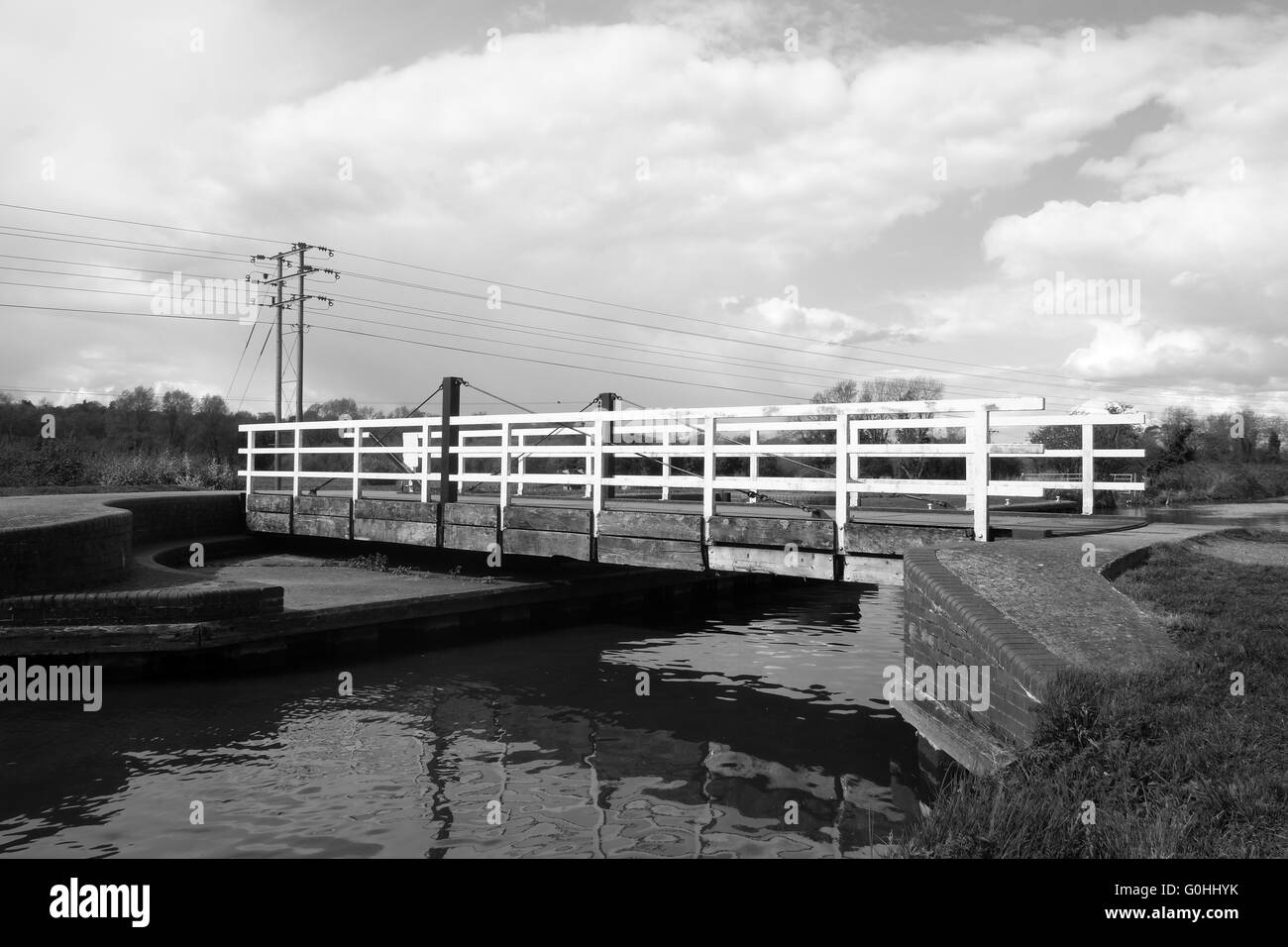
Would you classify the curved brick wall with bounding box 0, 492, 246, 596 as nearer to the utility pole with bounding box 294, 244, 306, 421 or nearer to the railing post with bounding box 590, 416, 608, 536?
the railing post with bounding box 590, 416, 608, 536

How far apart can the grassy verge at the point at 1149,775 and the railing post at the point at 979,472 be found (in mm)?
2537

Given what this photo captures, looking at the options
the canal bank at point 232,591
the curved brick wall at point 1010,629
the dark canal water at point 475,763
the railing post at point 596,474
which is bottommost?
the dark canal water at point 475,763

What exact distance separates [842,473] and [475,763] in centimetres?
480

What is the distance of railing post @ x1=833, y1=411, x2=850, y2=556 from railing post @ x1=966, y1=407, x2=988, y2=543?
1290 millimetres

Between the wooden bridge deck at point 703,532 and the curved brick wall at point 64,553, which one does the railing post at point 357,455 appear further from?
the curved brick wall at point 64,553

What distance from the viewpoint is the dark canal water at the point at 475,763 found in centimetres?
575

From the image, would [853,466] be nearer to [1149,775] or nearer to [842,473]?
[842,473]

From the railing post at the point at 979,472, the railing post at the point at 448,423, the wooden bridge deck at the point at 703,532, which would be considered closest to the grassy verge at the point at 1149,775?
the railing post at the point at 979,472

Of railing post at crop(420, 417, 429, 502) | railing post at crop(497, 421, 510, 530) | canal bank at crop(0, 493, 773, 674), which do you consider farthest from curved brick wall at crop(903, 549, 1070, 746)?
railing post at crop(420, 417, 429, 502)

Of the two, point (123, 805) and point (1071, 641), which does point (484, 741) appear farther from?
point (1071, 641)

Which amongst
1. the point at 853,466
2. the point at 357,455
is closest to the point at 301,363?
the point at 357,455

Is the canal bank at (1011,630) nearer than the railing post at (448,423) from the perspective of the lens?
Yes

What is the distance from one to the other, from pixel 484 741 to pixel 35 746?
3942mm
